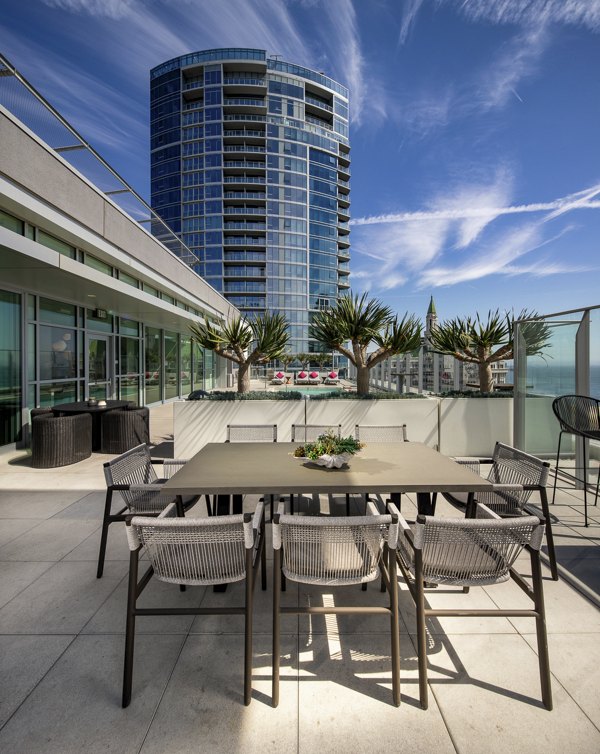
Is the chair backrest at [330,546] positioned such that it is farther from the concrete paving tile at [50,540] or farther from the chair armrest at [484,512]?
the concrete paving tile at [50,540]

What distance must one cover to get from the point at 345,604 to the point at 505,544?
1246mm

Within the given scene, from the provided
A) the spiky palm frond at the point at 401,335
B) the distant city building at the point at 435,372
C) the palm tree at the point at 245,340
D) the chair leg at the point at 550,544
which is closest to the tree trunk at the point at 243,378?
the palm tree at the point at 245,340

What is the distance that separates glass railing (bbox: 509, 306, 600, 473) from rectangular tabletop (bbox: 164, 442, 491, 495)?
11.1 ft

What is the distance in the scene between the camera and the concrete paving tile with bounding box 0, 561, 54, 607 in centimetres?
254

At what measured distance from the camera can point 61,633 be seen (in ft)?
7.03

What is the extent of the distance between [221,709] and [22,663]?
3.74ft

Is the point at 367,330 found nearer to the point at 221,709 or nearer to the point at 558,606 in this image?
the point at 558,606

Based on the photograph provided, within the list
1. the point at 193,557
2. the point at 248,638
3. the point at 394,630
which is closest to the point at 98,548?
the point at 193,557

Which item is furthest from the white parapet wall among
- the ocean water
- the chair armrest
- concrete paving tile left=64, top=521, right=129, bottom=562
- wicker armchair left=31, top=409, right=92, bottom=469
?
the chair armrest

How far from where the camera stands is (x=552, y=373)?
5406 mm

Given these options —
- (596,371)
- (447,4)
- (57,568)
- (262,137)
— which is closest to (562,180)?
(447,4)

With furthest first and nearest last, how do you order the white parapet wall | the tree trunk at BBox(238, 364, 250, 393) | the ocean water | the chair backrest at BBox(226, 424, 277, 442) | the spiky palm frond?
the tree trunk at BBox(238, 364, 250, 393), the spiky palm frond, the white parapet wall, the ocean water, the chair backrest at BBox(226, 424, 277, 442)

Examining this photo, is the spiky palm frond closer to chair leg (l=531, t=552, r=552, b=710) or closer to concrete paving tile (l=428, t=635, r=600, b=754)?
concrete paving tile (l=428, t=635, r=600, b=754)

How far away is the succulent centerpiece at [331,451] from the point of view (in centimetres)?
250
